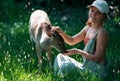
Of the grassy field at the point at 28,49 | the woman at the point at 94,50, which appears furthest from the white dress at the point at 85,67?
the grassy field at the point at 28,49

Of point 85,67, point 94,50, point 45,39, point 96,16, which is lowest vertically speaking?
point 85,67

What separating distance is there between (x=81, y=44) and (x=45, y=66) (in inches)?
68.3

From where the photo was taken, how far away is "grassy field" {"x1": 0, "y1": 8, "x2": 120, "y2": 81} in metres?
6.60

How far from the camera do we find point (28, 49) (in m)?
8.59

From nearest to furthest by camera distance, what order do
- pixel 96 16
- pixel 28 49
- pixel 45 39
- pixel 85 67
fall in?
pixel 96 16, pixel 85 67, pixel 45 39, pixel 28 49

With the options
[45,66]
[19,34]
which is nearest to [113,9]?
[19,34]

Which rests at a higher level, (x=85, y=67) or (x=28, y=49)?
(x=85, y=67)

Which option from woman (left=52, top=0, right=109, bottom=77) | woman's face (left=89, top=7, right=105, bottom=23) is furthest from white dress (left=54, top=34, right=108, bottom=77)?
woman's face (left=89, top=7, right=105, bottom=23)

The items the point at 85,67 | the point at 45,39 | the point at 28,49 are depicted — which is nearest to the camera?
the point at 85,67

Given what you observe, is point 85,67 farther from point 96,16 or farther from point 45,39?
point 45,39

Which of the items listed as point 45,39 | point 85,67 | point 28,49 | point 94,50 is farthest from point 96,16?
point 28,49

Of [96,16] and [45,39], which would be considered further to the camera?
[45,39]

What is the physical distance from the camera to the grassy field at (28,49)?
6.60 m

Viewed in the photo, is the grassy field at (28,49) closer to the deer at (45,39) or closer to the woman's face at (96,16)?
the deer at (45,39)
